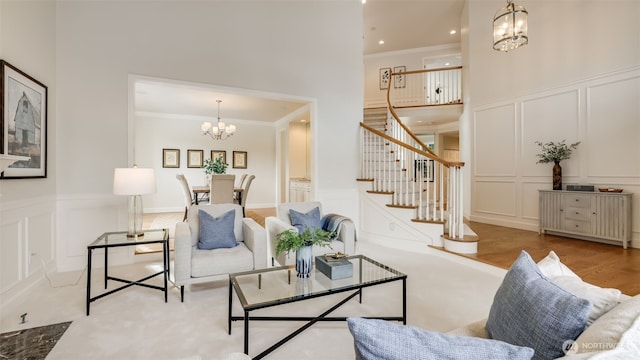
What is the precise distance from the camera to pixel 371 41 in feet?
28.8

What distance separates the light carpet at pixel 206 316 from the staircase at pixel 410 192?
0.85 meters

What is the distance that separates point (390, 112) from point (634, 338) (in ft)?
18.2

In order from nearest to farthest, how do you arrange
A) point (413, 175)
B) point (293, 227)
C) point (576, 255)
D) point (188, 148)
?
point (293, 227), point (576, 255), point (413, 175), point (188, 148)

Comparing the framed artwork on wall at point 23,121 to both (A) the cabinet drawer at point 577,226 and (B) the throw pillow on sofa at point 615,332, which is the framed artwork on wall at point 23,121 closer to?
(B) the throw pillow on sofa at point 615,332

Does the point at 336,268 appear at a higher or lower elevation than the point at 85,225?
lower

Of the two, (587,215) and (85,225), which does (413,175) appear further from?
(85,225)

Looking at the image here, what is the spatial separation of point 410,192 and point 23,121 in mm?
4727

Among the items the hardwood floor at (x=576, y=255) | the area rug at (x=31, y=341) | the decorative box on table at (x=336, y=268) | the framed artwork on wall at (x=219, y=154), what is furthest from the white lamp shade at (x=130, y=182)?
the framed artwork on wall at (x=219, y=154)

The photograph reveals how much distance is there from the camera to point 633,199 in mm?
4156

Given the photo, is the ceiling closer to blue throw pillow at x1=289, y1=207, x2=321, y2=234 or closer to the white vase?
blue throw pillow at x1=289, y1=207, x2=321, y2=234

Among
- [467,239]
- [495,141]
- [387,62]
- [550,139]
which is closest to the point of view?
[467,239]

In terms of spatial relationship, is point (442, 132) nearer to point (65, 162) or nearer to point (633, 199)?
point (633, 199)

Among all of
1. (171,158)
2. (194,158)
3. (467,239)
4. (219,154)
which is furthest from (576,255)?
(171,158)

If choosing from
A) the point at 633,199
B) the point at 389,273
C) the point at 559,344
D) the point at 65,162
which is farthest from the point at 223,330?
the point at 633,199
